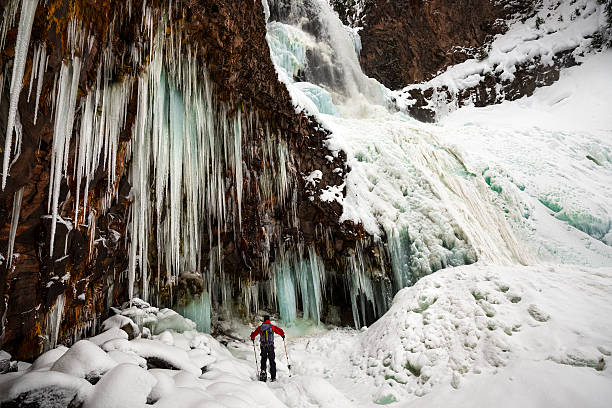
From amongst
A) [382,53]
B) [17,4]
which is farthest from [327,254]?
[382,53]

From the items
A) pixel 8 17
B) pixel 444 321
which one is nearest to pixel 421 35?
pixel 444 321

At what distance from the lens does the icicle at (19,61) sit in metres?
2.69

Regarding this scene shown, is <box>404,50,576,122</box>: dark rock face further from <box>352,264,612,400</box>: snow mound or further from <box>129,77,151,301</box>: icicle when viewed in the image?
<box>129,77,151,301</box>: icicle

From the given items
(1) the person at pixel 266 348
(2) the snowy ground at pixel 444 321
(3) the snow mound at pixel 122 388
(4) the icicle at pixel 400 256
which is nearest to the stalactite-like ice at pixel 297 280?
(2) the snowy ground at pixel 444 321

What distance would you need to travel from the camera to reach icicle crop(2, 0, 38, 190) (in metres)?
2.69

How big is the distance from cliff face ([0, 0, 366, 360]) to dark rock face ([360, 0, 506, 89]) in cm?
1772

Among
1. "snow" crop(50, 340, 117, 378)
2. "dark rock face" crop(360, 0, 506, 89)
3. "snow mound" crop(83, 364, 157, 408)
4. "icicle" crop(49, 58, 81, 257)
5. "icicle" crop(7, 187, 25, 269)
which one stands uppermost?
"dark rock face" crop(360, 0, 506, 89)

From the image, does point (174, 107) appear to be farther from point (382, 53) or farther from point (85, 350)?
point (382, 53)

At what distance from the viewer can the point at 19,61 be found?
108 inches

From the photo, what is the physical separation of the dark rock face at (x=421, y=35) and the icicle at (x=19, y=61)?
2329 centimetres

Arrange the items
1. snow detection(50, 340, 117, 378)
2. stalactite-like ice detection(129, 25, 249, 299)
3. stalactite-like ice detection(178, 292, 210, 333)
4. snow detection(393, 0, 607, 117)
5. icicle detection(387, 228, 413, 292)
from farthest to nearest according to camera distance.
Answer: snow detection(393, 0, 607, 117), icicle detection(387, 228, 413, 292), stalactite-like ice detection(178, 292, 210, 333), stalactite-like ice detection(129, 25, 249, 299), snow detection(50, 340, 117, 378)

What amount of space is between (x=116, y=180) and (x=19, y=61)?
2388 mm

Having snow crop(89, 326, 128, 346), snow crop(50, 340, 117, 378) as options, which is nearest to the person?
snow crop(89, 326, 128, 346)

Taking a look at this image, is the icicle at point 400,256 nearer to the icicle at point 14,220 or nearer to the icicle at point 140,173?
the icicle at point 140,173
